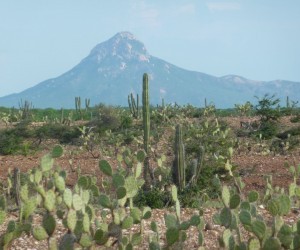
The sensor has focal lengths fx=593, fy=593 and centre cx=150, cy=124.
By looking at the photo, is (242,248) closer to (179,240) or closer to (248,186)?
(179,240)

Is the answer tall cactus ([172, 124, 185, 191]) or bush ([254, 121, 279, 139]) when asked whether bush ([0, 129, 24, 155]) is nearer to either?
bush ([254, 121, 279, 139])

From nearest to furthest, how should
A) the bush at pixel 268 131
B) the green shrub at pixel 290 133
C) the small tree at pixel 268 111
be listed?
the green shrub at pixel 290 133, the bush at pixel 268 131, the small tree at pixel 268 111

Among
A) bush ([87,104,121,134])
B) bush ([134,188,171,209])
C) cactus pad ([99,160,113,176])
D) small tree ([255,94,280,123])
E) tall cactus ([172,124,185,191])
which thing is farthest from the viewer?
bush ([87,104,121,134])

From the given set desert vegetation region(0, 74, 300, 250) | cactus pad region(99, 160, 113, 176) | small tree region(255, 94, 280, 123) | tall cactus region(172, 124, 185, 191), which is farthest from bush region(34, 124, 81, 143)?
cactus pad region(99, 160, 113, 176)

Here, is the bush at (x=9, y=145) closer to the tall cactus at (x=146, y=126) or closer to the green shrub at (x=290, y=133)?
the tall cactus at (x=146, y=126)

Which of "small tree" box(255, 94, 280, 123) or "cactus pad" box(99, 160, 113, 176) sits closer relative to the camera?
"cactus pad" box(99, 160, 113, 176)

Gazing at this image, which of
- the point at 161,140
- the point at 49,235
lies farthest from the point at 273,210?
the point at 161,140

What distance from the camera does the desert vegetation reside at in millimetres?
4805

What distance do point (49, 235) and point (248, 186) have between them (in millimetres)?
8420

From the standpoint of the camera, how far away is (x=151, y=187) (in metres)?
10.2

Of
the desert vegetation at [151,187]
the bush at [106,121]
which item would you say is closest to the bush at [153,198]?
the desert vegetation at [151,187]

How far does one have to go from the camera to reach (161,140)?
903 inches

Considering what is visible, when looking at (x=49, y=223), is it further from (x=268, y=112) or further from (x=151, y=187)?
(x=268, y=112)

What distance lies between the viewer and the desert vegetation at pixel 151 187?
189 inches
